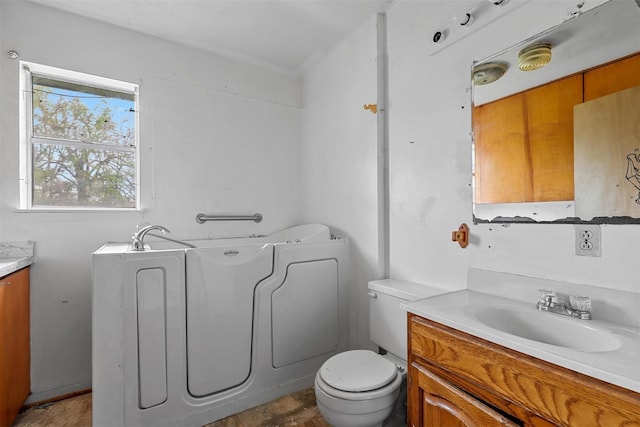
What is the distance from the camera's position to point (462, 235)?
1483 mm

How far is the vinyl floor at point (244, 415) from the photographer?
1636mm

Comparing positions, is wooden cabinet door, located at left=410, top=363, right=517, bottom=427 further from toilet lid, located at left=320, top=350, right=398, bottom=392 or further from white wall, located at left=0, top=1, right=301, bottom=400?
white wall, located at left=0, top=1, right=301, bottom=400

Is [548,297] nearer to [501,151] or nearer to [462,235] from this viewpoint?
[462,235]

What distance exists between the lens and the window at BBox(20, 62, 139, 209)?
195 cm

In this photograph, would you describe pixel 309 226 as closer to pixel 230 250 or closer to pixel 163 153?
pixel 230 250

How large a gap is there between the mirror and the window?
7.34 ft

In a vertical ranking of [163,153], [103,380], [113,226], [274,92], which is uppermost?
[274,92]

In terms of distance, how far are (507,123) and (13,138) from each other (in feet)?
8.85

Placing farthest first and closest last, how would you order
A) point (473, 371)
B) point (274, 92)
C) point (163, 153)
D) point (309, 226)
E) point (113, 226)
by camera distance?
1. point (274, 92)
2. point (309, 226)
3. point (163, 153)
4. point (113, 226)
5. point (473, 371)

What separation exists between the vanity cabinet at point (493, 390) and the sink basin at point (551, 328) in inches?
7.7

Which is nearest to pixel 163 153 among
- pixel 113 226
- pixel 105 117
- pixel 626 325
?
pixel 105 117

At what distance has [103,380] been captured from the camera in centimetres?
141

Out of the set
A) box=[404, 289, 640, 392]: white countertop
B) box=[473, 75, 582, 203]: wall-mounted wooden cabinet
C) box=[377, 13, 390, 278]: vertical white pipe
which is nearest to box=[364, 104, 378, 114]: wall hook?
box=[377, 13, 390, 278]: vertical white pipe

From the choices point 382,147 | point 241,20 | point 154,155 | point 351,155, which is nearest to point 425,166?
point 382,147
